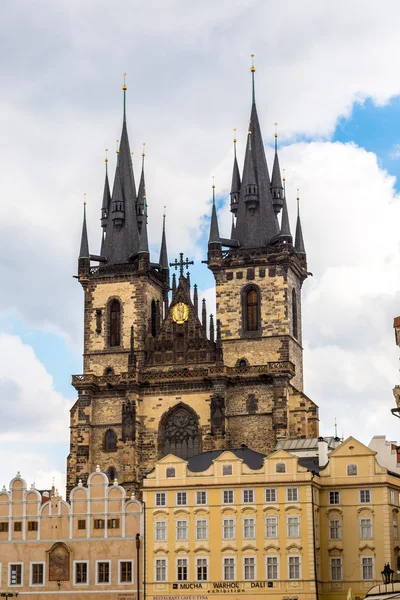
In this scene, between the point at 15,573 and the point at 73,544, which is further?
the point at 15,573

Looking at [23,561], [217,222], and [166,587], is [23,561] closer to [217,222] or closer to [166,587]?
[166,587]

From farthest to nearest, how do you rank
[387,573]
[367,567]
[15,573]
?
[15,573] → [367,567] → [387,573]

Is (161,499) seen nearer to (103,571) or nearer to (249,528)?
(103,571)

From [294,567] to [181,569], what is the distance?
21.8 ft

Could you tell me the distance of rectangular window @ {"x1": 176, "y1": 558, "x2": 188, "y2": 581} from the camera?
78.1 meters

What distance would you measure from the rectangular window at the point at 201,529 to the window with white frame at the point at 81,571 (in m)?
7.18

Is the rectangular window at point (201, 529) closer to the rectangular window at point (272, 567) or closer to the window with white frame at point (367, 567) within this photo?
the rectangular window at point (272, 567)

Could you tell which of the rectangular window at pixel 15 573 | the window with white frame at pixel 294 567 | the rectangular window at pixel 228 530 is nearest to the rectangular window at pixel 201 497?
the rectangular window at pixel 228 530

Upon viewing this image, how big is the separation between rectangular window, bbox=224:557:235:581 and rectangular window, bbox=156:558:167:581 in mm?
3617

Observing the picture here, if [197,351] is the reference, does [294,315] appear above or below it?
above

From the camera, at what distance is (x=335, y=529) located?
77.9 meters

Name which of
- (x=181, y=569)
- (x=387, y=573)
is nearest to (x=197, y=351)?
(x=181, y=569)

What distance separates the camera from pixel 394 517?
78.1m

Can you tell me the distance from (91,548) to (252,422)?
22221mm
